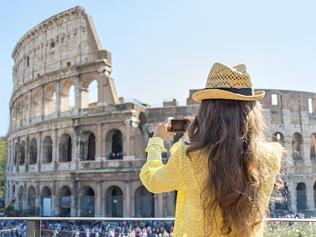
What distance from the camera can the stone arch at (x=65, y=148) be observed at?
80.0 ft

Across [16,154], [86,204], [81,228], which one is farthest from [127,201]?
[81,228]

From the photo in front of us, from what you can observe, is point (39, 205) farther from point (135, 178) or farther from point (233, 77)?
point (233, 77)

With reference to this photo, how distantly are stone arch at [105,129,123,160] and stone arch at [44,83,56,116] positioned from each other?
5635 mm

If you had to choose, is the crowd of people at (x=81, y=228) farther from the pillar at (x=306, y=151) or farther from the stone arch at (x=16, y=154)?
the stone arch at (x=16, y=154)

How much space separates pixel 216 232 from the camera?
1.52 metres

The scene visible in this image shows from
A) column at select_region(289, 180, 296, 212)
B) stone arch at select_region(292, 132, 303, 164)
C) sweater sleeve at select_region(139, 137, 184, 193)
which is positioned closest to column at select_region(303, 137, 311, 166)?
stone arch at select_region(292, 132, 303, 164)

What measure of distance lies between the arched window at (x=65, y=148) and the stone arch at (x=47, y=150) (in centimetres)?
152

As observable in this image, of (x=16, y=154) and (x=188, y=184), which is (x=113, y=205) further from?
(x=188, y=184)

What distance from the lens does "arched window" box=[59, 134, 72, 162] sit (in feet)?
80.1

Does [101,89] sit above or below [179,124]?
above

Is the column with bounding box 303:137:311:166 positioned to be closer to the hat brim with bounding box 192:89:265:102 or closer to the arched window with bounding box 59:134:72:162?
the arched window with bounding box 59:134:72:162

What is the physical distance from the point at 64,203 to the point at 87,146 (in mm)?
3930

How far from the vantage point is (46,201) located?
24703mm

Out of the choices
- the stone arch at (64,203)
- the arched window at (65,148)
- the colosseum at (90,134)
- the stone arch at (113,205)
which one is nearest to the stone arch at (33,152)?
the colosseum at (90,134)
